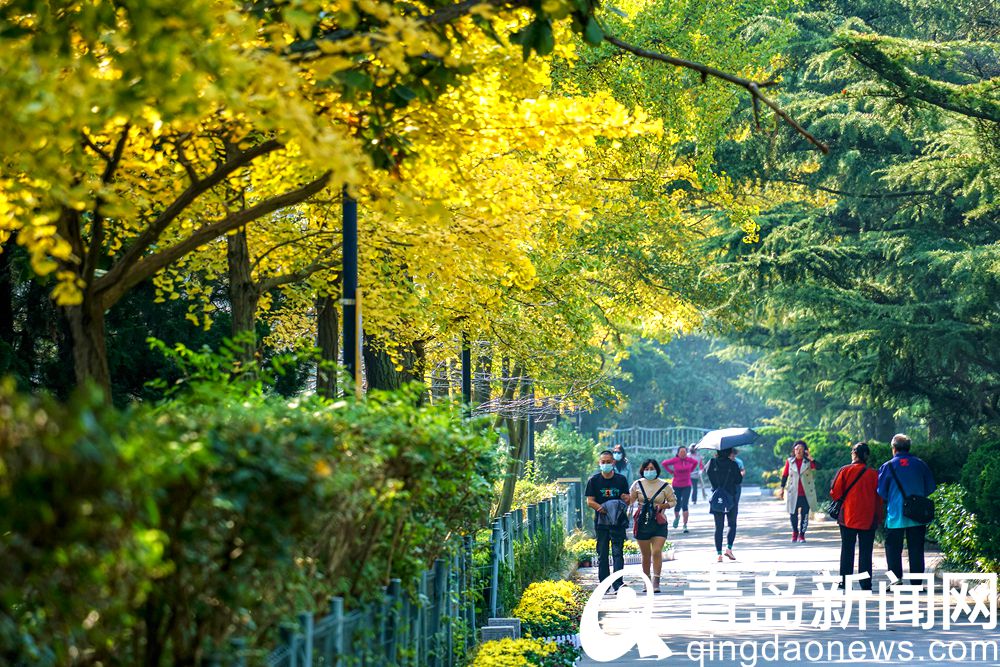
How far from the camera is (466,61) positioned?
8.45 metres

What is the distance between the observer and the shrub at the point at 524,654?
34.6 feet

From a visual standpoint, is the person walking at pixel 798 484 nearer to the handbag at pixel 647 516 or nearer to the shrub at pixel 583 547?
the shrub at pixel 583 547

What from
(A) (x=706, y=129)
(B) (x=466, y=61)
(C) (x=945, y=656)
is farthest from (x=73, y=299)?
(A) (x=706, y=129)

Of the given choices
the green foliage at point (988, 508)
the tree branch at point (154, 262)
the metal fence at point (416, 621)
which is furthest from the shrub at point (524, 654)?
the green foliage at point (988, 508)

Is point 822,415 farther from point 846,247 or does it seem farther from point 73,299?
point 73,299

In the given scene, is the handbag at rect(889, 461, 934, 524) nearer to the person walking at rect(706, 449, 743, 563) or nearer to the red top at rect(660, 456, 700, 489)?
the person walking at rect(706, 449, 743, 563)

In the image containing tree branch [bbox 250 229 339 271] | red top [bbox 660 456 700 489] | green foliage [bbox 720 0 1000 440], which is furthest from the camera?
red top [bbox 660 456 700 489]

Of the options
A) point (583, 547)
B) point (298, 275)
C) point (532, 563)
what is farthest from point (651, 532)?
point (298, 275)

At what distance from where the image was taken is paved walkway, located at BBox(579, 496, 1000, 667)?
42.1 feet

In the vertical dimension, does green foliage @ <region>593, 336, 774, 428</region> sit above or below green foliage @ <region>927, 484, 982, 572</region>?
below

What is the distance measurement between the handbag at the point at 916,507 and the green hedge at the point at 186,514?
10139mm

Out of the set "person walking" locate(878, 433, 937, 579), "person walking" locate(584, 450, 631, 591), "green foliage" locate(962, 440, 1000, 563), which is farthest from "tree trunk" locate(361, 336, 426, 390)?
Result: "green foliage" locate(962, 440, 1000, 563)

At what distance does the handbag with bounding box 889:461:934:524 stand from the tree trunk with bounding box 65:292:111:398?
408 inches

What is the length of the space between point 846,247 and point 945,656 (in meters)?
12.6
